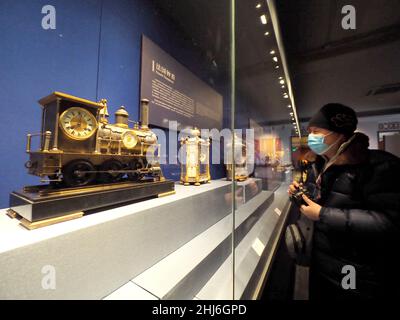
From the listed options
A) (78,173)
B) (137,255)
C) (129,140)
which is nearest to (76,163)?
(78,173)

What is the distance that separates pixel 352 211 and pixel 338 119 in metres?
0.37

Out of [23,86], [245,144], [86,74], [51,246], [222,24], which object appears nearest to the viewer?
[51,246]

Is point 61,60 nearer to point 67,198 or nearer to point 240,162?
point 67,198

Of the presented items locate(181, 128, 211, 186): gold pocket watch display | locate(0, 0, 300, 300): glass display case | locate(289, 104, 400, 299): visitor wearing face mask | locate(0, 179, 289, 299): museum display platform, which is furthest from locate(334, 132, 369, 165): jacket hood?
locate(181, 128, 211, 186): gold pocket watch display

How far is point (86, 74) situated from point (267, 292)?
6.86ft

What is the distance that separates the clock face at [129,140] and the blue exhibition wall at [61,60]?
1.51 ft

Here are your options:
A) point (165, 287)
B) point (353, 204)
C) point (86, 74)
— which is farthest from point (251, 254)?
point (86, 74)

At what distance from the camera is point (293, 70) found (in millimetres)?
1324

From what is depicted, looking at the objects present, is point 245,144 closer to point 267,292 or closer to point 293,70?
point 293,70

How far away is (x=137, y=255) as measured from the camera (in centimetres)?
90

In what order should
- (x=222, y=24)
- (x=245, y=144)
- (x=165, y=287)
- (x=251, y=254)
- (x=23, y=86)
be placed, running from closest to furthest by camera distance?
1. (x=165, y=287)
2. (x=23, y=86)
3. (x=251, y=254)
4. (x=222, y=24)
5. (x=245, y=144)

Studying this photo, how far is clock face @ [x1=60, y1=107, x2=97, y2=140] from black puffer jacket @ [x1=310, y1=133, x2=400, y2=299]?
1.22 metres

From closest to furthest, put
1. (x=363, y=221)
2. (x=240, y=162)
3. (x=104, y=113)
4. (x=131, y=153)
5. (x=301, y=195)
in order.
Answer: (x=363, y=221) < (x=301, y=195) < (x=104, y=113) < (x=131, y=153) < (x=240, y=162)
